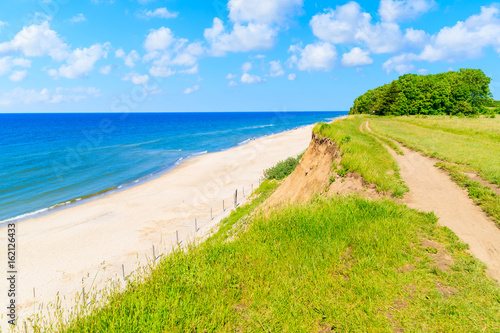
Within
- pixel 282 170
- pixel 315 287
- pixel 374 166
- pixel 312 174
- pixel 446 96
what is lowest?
pixel 282 170

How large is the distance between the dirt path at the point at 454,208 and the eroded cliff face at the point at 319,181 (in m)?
1.87

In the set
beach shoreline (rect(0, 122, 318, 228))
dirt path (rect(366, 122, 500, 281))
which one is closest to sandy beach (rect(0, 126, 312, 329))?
beach shoreline (rect(0, 122, 318, 228))

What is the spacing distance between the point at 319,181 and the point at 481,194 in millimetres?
7250

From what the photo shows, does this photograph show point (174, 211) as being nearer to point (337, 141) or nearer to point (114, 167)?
point (337, 141)

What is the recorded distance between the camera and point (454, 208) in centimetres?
923

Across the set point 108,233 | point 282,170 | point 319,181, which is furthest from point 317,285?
point 282,170

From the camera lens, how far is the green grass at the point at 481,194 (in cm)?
865

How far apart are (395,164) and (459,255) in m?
9.33

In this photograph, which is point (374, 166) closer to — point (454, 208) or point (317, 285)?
point (454, 208)

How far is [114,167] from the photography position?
53250 millimetres

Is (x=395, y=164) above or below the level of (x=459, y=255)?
above

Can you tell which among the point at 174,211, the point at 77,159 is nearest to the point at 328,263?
the point at 174,211

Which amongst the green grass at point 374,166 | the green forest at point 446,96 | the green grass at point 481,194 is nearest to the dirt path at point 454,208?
the green grass at point 481,194

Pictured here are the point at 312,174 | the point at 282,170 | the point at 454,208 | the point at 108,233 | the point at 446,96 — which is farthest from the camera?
the point at 446,96
